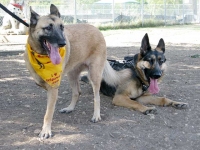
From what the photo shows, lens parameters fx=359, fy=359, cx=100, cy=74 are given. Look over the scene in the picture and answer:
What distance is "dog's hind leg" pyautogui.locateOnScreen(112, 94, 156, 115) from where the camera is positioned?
5.27 m

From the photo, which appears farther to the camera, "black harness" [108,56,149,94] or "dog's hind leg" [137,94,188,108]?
"black harness" [108,56,149,94]

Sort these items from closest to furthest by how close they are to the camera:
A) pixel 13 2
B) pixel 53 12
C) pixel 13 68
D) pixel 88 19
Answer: pixel 53 12, pixel 13 68, pixel 13 2, pixel 88 19

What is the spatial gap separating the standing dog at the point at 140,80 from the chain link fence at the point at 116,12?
48.7ft

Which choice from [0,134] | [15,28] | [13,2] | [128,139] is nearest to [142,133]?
[128,139]

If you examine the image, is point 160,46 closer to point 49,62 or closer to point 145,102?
point 145,102

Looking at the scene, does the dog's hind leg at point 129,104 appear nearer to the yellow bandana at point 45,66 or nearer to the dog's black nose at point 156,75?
the dog's black nose at point 156,75

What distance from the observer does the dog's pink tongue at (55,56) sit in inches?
165

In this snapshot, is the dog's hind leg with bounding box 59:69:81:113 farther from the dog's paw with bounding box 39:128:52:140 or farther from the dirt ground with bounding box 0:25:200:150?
the dog's paw with bounding box 39:128:52:140

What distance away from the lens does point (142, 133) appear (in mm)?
4512

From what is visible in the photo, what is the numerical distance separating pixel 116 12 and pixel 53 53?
24.6m

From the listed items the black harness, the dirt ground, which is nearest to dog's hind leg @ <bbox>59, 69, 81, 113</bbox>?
the dirt ground

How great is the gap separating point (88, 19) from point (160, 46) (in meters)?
20.5

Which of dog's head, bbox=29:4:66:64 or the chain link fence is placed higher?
the chain link fence

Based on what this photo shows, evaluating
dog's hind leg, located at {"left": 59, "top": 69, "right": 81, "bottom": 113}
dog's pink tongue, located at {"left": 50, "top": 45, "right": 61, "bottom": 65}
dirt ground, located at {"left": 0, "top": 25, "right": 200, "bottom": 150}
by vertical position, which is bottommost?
dirt ground, located at {"left": 0, "top": 25, "right": 200, "bottom": 150}
